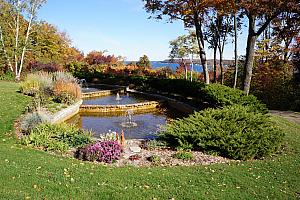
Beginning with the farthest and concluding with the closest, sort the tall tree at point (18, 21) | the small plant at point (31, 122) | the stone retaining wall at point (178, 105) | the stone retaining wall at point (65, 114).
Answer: the tall tree at point (18, 21)
the stone retaining wall at point (178, 105)
the stone retaining wall at point (65, 114)
the small plant at point (31, 122)

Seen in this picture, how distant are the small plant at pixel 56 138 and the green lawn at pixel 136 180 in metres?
0.49

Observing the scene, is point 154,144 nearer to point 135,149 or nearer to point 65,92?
point 135,149

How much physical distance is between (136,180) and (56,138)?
3.10 metres

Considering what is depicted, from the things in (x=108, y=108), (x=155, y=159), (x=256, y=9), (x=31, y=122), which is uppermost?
(x=256, y=9)

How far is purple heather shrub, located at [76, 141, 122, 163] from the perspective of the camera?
6.07 metres

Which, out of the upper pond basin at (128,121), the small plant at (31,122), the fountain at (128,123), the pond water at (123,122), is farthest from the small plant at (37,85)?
the small plant at (31,122)

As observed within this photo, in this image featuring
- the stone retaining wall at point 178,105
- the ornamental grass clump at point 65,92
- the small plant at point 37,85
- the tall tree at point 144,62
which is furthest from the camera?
the tall tree at point 144,62

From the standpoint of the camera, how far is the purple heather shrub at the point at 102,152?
6066 mm

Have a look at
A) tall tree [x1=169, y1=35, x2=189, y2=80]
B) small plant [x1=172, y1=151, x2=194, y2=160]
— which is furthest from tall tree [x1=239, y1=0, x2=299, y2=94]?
tall tree [x1=169, y1=35, x2=189, y2=80]

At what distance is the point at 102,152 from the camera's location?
6102mm

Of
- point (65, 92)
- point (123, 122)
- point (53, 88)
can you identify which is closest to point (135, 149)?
point (123, 122)

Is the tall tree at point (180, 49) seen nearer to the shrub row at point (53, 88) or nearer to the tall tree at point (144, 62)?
the tall tree at point (144, 62)

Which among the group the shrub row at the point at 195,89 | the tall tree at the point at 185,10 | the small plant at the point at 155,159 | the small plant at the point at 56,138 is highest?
the tall tree at the point at 185,10

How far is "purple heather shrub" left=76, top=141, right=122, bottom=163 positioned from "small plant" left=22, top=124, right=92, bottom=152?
64 centimetres
